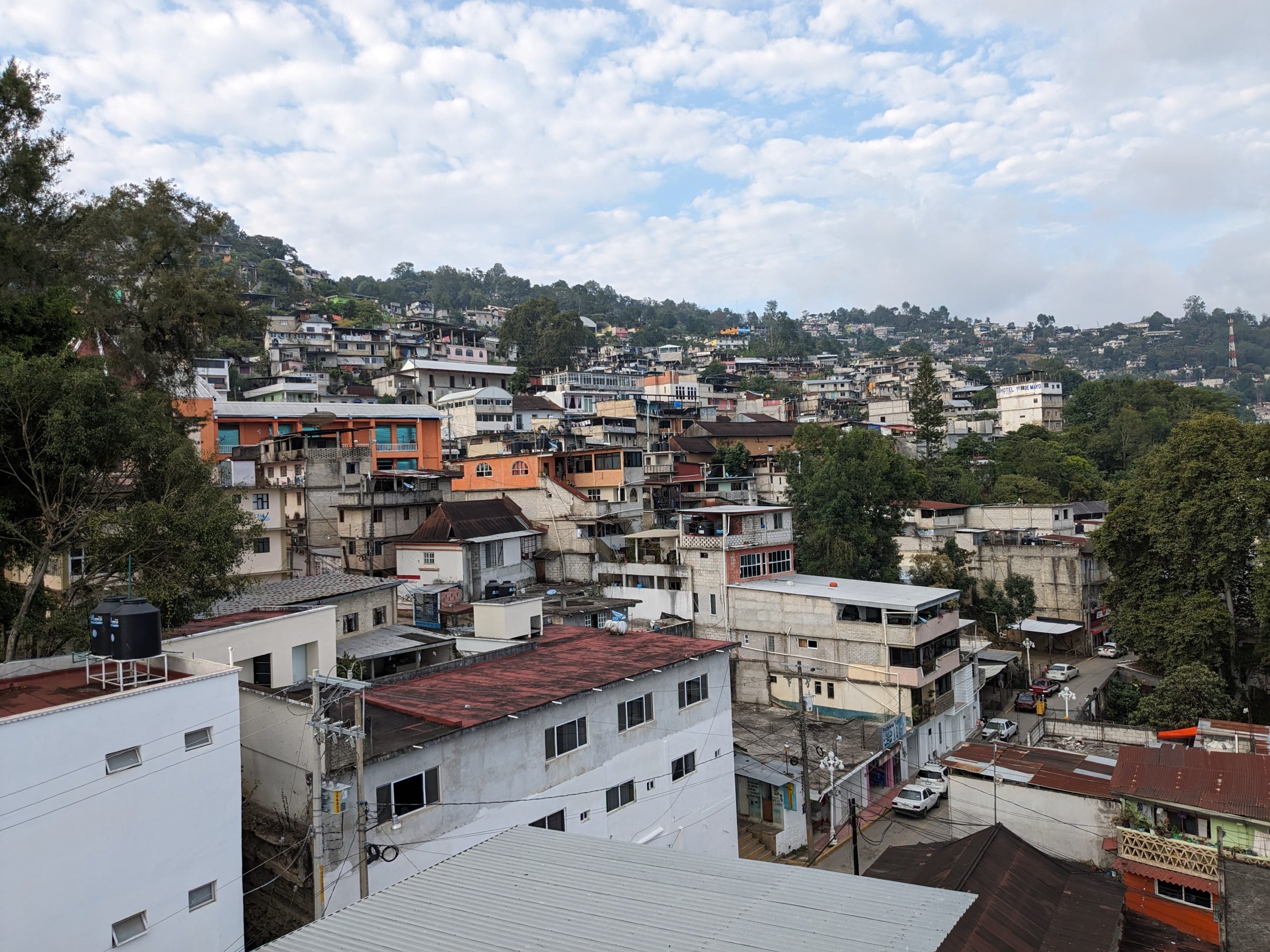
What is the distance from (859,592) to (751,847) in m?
10.3

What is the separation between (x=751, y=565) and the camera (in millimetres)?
30453

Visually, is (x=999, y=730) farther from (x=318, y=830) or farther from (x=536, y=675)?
(x=318, y=830)

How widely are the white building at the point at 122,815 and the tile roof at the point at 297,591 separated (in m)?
7.85

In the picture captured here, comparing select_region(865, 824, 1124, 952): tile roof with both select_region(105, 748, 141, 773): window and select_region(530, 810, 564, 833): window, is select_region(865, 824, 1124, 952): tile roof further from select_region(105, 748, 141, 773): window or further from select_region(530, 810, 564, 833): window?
select_region(105, 748, 141, 773): window

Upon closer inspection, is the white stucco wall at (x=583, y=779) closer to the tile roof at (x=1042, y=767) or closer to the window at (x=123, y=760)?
the window at (x=123, y=760)

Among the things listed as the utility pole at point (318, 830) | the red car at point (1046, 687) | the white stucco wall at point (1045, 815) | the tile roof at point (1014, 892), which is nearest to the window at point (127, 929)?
the utility pole at point (318, 830)

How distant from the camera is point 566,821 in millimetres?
15680

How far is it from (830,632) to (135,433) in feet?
68.4

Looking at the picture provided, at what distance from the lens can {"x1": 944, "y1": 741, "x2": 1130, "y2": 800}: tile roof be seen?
63.8ft

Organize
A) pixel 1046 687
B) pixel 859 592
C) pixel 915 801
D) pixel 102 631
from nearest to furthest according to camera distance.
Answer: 1. pixel 102 631
2. pixel 915 801
3. pixel 859 592
4. pixel 1046 687

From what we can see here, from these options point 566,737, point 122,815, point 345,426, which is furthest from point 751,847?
point 345,426

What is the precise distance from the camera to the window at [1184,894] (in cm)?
1633

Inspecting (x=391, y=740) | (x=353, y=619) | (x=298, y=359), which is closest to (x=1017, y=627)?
(x=353, y=619)

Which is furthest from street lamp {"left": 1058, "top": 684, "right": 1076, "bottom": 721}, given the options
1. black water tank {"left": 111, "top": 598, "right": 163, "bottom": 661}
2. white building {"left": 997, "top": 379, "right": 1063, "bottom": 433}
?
white building {"left": 997, "top": 379, "right": 1063, "bottom": 433}
